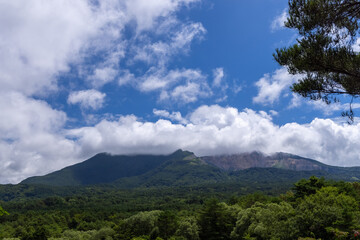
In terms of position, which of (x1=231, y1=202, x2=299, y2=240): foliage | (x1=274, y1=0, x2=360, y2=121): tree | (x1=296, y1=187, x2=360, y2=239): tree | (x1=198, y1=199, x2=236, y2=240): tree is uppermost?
(x1=274, y1=0, x2=360, y2=121): tree

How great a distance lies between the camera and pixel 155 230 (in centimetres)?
5512

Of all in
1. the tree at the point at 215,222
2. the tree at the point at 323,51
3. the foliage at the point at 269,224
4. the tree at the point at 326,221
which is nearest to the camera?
the tree at the point at 323,51

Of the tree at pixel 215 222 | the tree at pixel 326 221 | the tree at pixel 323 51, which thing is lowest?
the tree at pixel 215 222

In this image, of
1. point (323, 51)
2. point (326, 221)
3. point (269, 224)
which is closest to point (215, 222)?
point (269, 224)

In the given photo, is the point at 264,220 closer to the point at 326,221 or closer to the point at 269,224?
the point at 269,224

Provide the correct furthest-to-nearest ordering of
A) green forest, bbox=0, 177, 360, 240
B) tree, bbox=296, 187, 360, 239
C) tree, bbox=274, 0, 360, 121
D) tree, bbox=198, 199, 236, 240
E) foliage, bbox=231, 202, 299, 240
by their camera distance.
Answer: tree, bbox=198, 199, 236, 240
foliage, bbox=231, 202, 299, 240
green forest, bbox=0, 177, 360, 240
tree, bbox=296, 187, 360, 239
tree, bbox=274, 0, 360, 121

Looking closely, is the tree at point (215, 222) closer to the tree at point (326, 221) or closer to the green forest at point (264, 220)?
the green forest at point (264, 220)

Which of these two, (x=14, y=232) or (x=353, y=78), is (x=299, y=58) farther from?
(x=14, y=232)

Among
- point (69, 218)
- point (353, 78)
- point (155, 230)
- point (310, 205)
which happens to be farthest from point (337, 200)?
point (69, 218)

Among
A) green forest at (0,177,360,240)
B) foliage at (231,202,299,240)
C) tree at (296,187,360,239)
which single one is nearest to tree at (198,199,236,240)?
green forest at (0,177,360,240)

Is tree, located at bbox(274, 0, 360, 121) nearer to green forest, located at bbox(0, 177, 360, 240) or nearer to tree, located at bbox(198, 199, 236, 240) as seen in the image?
green forest, located at bbox(0, 177, 360, 240)

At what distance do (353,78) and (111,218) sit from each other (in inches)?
4305

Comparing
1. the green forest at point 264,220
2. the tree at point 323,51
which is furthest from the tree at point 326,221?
the tree at point 323,51

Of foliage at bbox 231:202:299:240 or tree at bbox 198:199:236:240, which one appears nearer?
foliage at bbox 231:202:299:240
